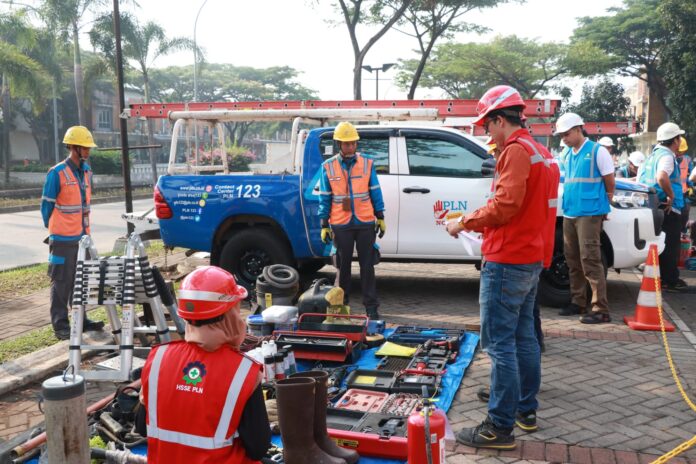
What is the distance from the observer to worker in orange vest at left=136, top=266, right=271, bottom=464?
2.31 meters

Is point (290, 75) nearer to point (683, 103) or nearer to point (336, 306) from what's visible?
point (683, 103)

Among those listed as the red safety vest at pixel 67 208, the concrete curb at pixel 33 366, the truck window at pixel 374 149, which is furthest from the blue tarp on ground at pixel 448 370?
the red safety vest at pixel 67 208

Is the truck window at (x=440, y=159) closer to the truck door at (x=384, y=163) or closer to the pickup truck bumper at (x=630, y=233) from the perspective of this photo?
the truck door at (x=384, y=163)

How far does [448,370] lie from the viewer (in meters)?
5.07

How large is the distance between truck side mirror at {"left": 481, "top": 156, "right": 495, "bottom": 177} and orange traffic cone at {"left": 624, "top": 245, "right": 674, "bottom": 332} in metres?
A: 1.79

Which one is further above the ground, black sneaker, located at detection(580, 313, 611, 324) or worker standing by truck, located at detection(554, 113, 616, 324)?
worker standing by truck, located at detection(554, 113, 616, 324)

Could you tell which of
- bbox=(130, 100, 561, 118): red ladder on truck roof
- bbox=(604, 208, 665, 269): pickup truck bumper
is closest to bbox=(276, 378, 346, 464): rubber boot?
bbox=(604, 208, 665, 269): pickup truck bumper

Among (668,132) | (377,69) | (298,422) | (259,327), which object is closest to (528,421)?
(298,422)

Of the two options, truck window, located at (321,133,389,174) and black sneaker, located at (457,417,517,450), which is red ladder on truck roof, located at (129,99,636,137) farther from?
black sneaker, located at (457,417,517,450)

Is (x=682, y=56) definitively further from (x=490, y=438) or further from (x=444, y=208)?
(x=490, y=438)

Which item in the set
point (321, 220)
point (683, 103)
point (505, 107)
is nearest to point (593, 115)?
point (683, 103)

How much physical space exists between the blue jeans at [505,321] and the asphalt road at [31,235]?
932cm

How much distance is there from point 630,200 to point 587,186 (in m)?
0.98

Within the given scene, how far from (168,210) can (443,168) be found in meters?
3.31
